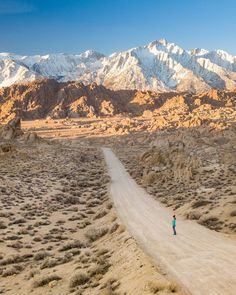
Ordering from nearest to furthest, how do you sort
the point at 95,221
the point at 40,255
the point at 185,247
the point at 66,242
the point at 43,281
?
the point at 43,281, the point at 185,247, the point at 40,255, the point at 66,242, the point at 95,221

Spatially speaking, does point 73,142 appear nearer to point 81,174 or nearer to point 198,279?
point 81,174

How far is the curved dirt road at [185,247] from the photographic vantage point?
16.8 metres

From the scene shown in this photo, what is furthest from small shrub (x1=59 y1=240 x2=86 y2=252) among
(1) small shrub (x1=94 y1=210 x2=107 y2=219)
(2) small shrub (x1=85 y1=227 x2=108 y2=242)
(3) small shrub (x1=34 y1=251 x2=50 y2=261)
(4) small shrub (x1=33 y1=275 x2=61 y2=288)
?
(1) small shrub (x1=94 y1=210 x2=107 y2=219)

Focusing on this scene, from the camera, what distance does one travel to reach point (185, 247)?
23500 mm

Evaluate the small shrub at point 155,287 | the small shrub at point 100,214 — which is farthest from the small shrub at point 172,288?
the small shrub at point 100,214

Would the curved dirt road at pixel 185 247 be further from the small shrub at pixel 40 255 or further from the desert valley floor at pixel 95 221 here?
the small shrub at pixel 40 255

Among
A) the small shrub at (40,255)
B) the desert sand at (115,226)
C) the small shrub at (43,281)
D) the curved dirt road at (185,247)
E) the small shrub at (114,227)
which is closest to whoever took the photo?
the curved dirt road at (185,247)

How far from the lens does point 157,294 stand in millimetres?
14938

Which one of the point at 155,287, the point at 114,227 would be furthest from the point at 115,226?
the point at 155,287

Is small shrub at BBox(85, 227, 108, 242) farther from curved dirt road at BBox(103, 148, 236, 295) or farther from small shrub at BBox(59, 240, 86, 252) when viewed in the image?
curved dirt road at BBox(103, 148, 236, 295)

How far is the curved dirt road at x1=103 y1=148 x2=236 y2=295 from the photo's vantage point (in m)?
16.8

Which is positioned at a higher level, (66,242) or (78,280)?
(78,280)

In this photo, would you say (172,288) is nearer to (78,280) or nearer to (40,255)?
(78,280)

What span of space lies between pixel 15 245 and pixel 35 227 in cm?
538
